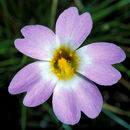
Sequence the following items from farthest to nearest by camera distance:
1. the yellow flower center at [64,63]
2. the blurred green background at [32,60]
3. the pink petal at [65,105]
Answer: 1. the blurred green background at [32,60]
2. the yellow flower center at [64,63]
3. the pink petal at [65,105]

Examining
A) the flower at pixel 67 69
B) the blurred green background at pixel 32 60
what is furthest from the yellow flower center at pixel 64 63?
the blurred green background at pixel 32 60

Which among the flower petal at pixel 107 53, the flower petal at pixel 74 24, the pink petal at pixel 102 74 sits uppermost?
the flower petal at pixel 74 24

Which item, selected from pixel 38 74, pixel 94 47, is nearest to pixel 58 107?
pixel 38 74

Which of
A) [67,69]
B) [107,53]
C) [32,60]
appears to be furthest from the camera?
[32,60]

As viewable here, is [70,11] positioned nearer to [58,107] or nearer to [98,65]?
[98,65]

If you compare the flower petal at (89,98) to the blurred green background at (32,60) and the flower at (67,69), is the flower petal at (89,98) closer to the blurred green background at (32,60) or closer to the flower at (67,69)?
the flower at (67,69)

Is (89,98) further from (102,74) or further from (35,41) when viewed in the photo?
(35,41)

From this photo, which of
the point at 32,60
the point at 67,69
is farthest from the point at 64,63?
the point at 32,60
